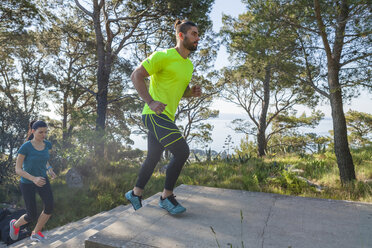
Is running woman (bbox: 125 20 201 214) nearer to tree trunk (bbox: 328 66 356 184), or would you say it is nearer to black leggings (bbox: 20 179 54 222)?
black leggings (bbox: 20 179 54 222)

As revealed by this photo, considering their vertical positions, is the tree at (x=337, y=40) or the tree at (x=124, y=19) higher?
the tree at (x=124, y=19)

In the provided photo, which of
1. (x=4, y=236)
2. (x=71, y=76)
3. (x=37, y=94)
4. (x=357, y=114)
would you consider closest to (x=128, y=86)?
(x=71, y=76)

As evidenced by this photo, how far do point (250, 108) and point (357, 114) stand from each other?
9602mm

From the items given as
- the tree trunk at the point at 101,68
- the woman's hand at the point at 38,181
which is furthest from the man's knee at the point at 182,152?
the tree trunk at the point at 101,68

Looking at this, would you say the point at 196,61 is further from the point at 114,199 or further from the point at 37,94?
the point at 114,199

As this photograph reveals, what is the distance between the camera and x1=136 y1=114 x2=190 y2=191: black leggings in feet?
7.92

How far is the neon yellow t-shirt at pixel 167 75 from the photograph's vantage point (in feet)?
7.84

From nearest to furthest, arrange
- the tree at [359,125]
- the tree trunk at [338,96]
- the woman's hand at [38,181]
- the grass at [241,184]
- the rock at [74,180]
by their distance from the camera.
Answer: the woman's hand at [38,181] → the grass at [241,184] → the tree trunk at [338,96] → the rock at [74,180] → the tree at [359,125]

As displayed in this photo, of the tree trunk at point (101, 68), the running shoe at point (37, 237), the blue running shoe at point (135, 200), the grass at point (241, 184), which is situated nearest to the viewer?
the blue running shoe at point (135, 200)

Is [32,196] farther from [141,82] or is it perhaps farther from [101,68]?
[101,68]

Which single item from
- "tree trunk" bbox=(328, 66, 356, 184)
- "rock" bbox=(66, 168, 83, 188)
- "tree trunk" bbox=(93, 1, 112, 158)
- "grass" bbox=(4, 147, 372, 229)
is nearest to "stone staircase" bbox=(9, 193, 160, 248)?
"grass" bbox=(4, 147, 372, 229)

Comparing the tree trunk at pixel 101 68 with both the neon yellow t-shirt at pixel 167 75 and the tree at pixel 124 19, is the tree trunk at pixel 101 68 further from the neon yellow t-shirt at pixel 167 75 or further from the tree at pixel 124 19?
the neon yellow t-shirt at pixel 167 75

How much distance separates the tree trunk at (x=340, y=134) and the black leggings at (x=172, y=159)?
398 cm

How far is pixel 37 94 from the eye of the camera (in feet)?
55.9
